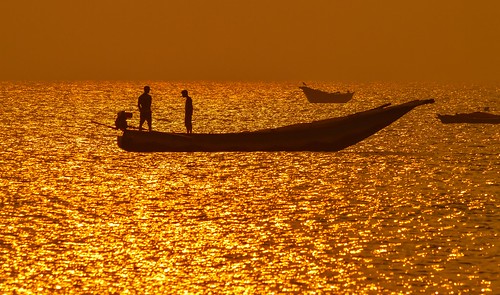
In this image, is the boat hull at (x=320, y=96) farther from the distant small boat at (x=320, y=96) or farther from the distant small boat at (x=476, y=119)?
the distant small boat at (x=476, y=119)

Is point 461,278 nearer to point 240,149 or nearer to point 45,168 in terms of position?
point 240,149

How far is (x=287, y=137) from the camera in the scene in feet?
141

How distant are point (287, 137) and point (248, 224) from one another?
12429 mm

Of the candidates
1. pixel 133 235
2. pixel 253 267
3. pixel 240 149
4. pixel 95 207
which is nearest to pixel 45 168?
pixel 240 149

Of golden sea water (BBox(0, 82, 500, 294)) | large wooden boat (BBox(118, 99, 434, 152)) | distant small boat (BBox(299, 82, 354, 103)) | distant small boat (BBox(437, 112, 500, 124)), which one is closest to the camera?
golden sea water (BBox(0, 82, 500, 294))

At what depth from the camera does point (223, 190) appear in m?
39.9

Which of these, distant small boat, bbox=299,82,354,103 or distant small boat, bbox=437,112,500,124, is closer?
distant small boat, bbox=437,112,500,124

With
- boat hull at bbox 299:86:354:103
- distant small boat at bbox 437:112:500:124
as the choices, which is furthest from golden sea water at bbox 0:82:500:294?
boat hull at bbox 299:86:354:103

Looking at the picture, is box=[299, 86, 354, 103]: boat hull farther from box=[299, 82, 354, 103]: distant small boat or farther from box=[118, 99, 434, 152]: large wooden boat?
box=[118, 99, 434, 152]: large wooden boat

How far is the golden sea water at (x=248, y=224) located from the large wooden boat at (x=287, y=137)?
1380 millimetres

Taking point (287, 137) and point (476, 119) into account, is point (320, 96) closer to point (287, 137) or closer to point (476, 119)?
point (476, 119)

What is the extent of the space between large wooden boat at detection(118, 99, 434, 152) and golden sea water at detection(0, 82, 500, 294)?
138 cm

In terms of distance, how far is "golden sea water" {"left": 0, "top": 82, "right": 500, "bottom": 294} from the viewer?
23.3m

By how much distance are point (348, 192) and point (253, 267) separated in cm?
1559
